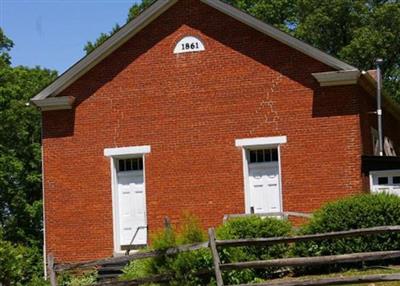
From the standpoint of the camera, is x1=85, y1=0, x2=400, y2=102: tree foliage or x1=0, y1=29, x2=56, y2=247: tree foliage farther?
x1=0, y1=29, x2=56, y2=247: tree foliage

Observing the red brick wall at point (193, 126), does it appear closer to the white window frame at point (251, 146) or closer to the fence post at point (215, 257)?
the white window frame at point (251, 146)

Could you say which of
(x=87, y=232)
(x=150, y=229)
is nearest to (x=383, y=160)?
(x=150, y=229)

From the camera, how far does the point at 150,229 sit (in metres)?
25.2

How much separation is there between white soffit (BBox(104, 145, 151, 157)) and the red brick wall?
5.7 inches

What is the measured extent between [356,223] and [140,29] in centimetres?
959

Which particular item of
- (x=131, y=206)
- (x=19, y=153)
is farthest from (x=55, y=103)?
(x=19, y=153)

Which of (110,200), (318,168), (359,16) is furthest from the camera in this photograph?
(359,16)

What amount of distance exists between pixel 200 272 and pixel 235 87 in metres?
9.85

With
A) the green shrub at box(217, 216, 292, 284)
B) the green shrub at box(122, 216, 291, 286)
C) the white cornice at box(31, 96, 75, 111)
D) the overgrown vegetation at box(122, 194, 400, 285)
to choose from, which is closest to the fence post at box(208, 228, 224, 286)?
the green shrub at box(122, 216, 291, 286)

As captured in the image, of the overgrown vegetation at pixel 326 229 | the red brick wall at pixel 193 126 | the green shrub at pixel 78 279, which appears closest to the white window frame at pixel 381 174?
the red brick wall at pixel 193 126

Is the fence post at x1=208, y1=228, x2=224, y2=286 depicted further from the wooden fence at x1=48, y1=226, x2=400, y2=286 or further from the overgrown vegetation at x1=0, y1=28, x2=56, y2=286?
Answer: the overgrown vegetation at x1=0, y1=28, x2=56, y2=286

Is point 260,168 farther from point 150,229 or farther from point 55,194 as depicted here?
point 55,194

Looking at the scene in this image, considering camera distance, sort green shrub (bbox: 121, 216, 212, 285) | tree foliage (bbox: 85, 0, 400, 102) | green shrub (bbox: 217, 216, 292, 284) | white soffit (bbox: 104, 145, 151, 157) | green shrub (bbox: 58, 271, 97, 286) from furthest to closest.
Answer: tree foliage (bbox: 85, 0, 400, 102) → white soffit (bbox: 104, 145, 151, 157) → green shrub (bbox: 58, 271, 97, 286) → green shrub (bbox: 217, 216, 292, 284) → green shrub (bbox: 121, 216, 212, 285)

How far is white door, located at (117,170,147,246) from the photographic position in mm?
25438
